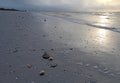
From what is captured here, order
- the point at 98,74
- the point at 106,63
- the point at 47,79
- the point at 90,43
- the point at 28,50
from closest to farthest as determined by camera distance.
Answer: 1. the point at 47,79
2. the point at 98,74
3. the point at 106,63
4. the point at 28,50
5. the point at 90,43

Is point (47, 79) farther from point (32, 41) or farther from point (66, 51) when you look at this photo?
point (32, 41)

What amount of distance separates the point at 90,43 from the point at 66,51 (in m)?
1.54

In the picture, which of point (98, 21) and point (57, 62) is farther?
point (98, 21)

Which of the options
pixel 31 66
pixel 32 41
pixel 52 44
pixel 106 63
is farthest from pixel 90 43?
pixel 31 66

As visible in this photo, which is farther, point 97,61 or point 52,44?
point 52,44

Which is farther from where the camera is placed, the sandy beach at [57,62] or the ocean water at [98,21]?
the ocean water at [98,21]

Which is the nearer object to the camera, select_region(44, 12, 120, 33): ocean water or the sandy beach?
the sandy beach

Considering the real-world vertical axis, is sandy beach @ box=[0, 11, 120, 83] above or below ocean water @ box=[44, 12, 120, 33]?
above

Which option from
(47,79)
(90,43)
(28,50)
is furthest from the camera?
(90,43)

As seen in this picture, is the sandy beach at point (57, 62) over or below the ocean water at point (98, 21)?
over

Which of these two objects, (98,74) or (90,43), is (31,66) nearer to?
(98,74)

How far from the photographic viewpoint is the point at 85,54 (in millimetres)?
6262

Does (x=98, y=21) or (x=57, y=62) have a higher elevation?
(x=57, y=62)

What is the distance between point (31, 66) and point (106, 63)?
5.48ft
